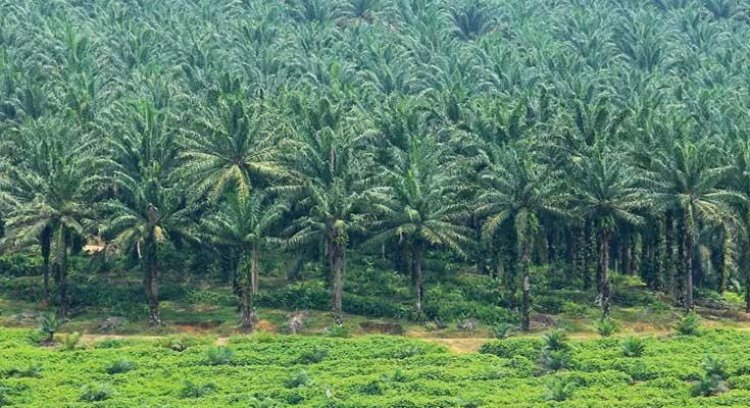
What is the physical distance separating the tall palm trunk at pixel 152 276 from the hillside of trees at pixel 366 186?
0.12 m

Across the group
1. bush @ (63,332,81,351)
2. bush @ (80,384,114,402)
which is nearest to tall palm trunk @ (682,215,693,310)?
bush @ (80,384,114,402)

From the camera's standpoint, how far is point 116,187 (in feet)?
222

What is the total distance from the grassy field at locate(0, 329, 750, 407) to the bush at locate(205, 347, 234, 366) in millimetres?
45

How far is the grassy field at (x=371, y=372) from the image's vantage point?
176 ft

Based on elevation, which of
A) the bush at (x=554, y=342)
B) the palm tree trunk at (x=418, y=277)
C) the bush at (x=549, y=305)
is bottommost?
the bush at (x=554, y=342)

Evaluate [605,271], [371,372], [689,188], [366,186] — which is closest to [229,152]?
[366,186]

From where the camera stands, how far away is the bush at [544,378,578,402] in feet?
174

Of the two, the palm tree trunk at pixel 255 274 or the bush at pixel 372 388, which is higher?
the palm tree trunk at pixel 255 274

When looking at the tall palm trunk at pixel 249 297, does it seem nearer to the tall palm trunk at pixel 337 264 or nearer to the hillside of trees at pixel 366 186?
the hillside of trees at pixel 366 186

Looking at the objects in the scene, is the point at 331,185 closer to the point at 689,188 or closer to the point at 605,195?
the point at 605,195

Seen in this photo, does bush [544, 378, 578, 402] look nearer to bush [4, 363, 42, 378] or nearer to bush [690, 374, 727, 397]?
bush [690, 374, 727, 397]

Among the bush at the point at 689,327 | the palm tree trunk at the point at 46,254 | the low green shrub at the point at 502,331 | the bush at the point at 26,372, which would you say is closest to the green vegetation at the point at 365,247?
the bush at the point at 26,372

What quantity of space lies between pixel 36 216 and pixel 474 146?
2286 cm

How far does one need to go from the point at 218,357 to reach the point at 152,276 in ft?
23.1
